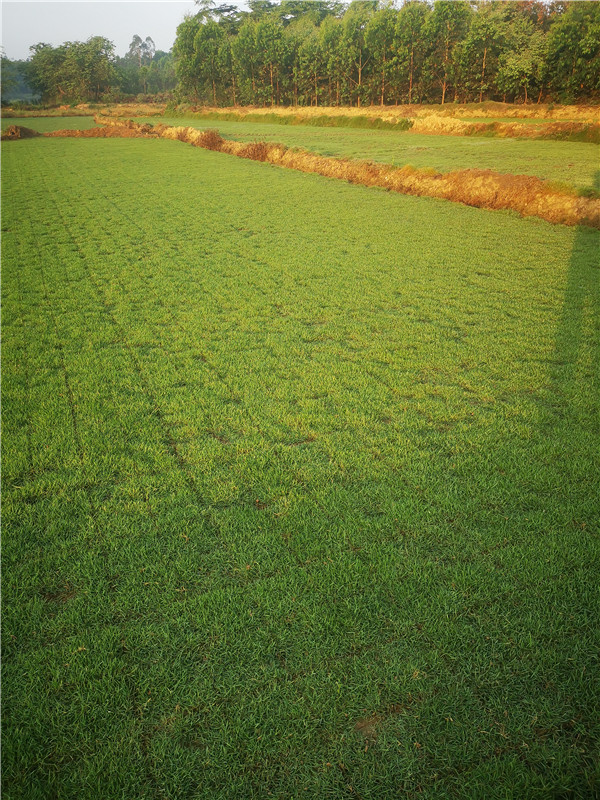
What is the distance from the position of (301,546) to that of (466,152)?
2468 centimetres

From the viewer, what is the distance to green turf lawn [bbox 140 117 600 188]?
1725 centimetres

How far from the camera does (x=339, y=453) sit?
3.87m

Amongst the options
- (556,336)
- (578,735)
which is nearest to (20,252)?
(556,336)

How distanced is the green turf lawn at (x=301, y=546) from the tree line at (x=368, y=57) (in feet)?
135

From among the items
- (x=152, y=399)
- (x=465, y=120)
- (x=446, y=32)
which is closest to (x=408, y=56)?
(x=446, y=32)

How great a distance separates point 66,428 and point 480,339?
4.70m

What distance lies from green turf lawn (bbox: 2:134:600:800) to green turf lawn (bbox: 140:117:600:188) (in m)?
11.4

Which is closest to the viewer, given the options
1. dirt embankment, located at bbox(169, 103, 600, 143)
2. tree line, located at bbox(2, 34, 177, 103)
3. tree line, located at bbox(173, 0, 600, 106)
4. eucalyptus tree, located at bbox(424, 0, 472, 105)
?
dirt embankment, located at bbox(169, 103, 600, 143)

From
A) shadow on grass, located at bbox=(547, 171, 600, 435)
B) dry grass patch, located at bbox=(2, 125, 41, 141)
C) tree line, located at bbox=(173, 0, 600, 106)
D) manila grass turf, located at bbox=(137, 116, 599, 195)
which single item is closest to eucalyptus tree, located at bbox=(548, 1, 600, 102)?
tree line, located at bbox=(173, 0, 600, 106)

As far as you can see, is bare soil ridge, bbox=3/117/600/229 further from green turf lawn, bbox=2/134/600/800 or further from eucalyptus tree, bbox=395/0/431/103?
eucalyptus tree, bbox=395/0/431/103

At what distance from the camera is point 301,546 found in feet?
9.84

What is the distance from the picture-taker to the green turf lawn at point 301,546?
2.00 metres

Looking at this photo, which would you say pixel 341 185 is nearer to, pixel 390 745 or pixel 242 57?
pixel 390 745

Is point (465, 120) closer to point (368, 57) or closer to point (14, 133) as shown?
point (368, 57)
